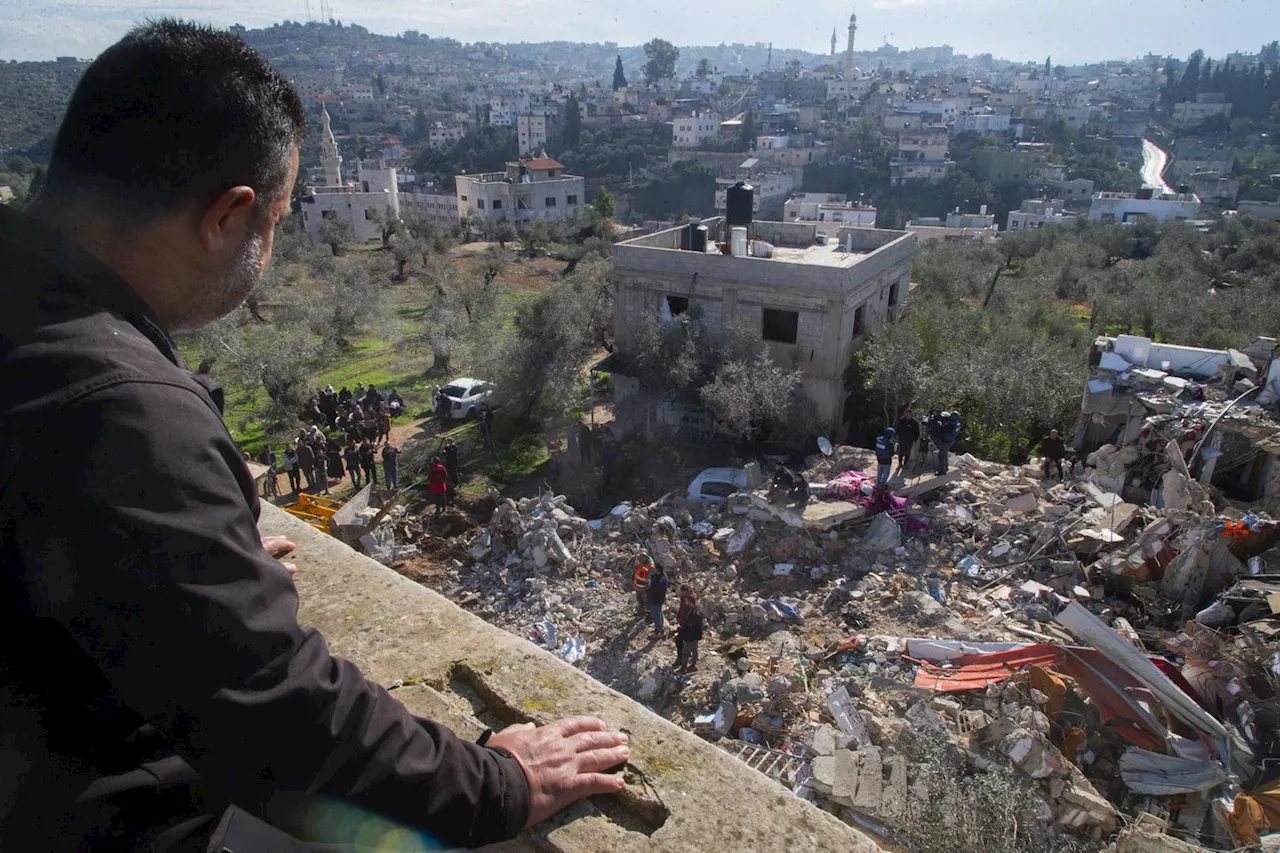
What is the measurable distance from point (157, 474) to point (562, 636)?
10.5m

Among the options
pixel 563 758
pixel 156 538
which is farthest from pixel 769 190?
pixel 156 538

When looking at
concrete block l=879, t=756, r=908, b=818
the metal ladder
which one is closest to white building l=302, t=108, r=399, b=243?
the metal ladder

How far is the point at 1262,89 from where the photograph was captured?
11150cm

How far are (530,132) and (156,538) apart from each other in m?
114

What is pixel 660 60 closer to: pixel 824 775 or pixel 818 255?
pixel 818 255

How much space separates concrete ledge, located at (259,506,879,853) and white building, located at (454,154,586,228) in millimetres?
59875

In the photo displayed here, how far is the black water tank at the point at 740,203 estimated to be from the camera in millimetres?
21172

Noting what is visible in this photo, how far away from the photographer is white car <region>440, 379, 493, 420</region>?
20920mm

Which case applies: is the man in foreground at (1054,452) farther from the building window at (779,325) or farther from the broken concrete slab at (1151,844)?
the broken concrete slab at (1151,844)

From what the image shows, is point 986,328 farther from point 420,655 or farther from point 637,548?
point 420,655

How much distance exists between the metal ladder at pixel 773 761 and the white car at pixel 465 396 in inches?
559

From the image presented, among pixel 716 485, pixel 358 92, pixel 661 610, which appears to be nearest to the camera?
pixel 661 610

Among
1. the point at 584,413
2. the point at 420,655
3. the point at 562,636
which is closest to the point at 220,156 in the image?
the point at 420,655

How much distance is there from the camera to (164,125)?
1.18 meters
